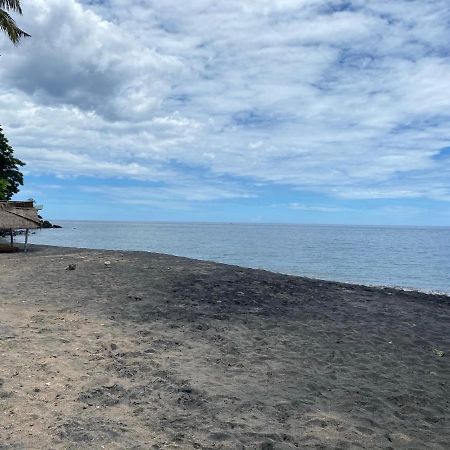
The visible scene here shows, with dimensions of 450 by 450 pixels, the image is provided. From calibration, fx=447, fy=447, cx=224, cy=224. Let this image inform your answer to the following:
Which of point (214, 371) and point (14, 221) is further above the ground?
point (14, 221)

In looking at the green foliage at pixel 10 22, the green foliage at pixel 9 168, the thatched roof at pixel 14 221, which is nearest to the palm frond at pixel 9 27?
the green foliage at pixel 10 22

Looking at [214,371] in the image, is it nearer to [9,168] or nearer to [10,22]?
[10,22]

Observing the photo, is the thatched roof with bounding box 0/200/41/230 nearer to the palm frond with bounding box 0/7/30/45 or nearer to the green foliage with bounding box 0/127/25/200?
the palm frond with bounding box 0/7/30/45

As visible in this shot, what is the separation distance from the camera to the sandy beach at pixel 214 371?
5191 millimetres

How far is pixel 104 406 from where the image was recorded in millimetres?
5680

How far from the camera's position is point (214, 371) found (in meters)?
7.26

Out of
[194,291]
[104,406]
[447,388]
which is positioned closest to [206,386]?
[104,406]

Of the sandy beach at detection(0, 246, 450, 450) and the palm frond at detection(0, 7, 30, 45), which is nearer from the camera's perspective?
the sandy beach at detection(0, 246, 450, 450)

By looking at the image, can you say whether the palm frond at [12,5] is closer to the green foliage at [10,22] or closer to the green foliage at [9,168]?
the green foliage at [10,22]

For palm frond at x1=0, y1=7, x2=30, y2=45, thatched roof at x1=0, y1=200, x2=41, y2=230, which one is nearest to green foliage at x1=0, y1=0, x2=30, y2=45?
palm frond at x1=0, y1=7, x2=30, y2=45

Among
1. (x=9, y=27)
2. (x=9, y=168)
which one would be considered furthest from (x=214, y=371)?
(x=9, y=168)

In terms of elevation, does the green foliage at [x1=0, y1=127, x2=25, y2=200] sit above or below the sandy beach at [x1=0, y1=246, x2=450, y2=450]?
above

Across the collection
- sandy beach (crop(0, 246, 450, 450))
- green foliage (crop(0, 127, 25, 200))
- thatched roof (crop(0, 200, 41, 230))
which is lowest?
sandy beach (crop(0, 246, 450, 450))

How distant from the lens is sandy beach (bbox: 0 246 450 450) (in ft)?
17.0
